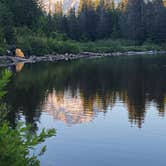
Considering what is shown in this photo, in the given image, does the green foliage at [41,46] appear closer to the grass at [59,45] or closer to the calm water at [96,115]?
the grass at [59,45]

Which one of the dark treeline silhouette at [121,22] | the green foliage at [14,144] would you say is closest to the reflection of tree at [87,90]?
the green foliage at [14,144]

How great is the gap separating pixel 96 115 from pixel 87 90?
12.3 meters

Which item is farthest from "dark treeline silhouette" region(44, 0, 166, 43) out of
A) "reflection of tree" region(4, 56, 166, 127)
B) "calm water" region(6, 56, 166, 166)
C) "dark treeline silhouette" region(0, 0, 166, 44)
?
"calm water" region(6, 56, 166, 166)

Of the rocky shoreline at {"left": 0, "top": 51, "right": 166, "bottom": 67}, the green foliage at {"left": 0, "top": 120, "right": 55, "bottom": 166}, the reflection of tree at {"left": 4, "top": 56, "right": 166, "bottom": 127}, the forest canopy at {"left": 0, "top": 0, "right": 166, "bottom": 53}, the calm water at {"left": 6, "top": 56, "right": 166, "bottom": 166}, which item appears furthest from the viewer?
the forest canopy at {"left": 0, "top": 0, "right": 166, "bottom": 53}

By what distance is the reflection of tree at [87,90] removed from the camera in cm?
2884

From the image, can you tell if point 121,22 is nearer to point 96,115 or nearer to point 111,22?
point 111,22

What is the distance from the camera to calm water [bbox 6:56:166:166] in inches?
736

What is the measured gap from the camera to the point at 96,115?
26938 millimetres

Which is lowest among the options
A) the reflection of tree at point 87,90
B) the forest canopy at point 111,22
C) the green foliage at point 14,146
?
the reflection of tree at point 87,90

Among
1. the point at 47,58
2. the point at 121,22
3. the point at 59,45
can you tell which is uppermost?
the point at 121,22

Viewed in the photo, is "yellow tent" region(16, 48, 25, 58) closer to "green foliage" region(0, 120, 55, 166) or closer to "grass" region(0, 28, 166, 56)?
Answer: "grass" region(0, 28, 166, 56)

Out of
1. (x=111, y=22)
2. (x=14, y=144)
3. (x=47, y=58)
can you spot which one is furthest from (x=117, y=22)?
(x=14, y=144)

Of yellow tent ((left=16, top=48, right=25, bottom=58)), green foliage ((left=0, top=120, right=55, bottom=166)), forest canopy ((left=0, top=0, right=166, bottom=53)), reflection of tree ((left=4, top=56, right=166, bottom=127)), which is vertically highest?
forest canopy ((left=0, top=0, right=166, bottom=53))

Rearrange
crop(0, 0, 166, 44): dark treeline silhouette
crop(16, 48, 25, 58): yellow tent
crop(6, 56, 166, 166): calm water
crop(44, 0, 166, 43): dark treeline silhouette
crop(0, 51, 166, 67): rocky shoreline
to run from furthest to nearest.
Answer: crop(44, 0, 166, 43): dark treeline silhouette < crop(0, 0, 166, 44): dark treeline silhouette < crop(16, 48, 25, 58): yellow tent < crop(0, 51, 166, 67): rocky shoreline < crop(6, 56, 166, 166): calm water
